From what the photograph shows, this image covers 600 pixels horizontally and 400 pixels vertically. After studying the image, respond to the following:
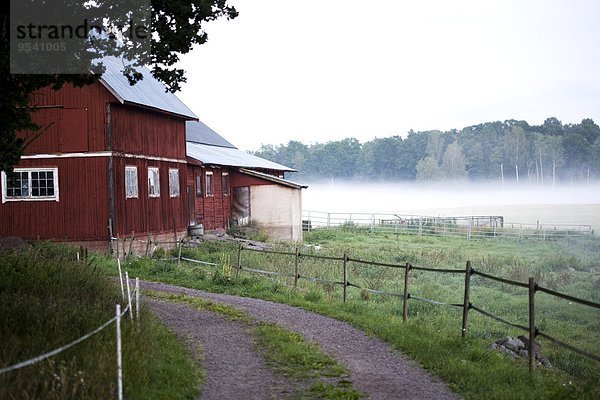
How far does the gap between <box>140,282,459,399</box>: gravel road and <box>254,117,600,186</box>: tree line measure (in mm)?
120083

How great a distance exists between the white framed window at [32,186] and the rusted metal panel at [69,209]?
189mm

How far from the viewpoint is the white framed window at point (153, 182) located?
95.3 ft

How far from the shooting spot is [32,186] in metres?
26.0

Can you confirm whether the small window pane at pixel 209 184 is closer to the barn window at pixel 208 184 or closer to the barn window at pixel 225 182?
the barn window at pixel 208 184

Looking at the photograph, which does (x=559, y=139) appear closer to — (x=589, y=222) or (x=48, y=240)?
(x=589, y=222)

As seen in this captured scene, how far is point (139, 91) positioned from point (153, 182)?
3.88 m

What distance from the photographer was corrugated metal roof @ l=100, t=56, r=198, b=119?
84.5 feet

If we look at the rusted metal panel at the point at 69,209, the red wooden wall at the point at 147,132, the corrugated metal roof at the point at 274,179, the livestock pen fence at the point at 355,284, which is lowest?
the livestock pen fence at the point at 355,284

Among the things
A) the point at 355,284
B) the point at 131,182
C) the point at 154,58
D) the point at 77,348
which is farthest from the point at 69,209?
the point at 77,348

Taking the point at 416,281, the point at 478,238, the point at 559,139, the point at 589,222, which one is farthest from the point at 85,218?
the point at 559,139

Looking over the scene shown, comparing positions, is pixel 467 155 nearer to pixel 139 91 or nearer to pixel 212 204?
pixel 212 204

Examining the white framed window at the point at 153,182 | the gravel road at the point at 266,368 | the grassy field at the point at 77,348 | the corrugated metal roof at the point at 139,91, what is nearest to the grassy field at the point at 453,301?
the gravel road at the point at 266,368

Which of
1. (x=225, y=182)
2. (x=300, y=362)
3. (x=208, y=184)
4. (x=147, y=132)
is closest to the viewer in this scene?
(x=300, y=362)

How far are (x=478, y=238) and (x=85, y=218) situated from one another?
2868 centimetres
